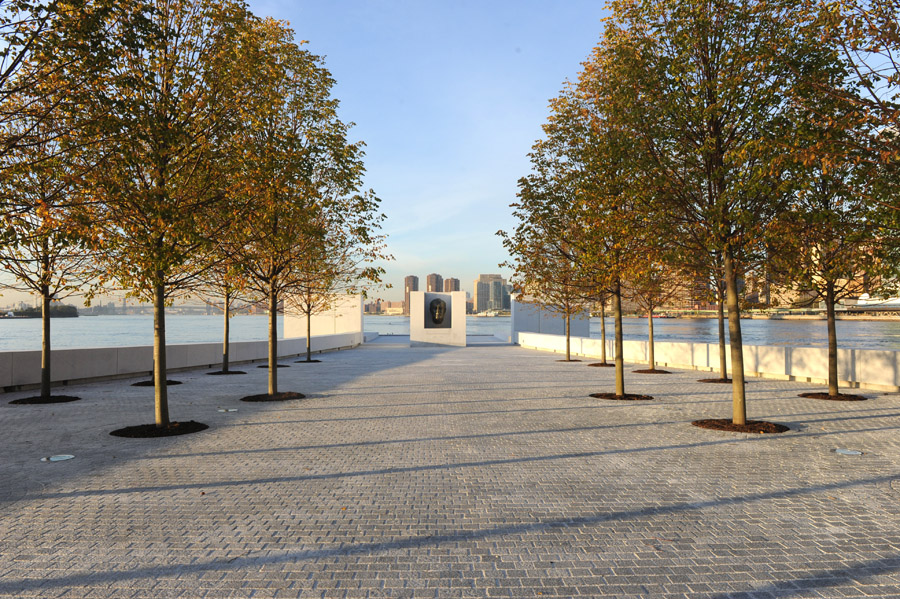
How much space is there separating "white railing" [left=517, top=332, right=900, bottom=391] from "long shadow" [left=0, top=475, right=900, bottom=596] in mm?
11144

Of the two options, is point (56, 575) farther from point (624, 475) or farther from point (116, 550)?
point (624, 475)

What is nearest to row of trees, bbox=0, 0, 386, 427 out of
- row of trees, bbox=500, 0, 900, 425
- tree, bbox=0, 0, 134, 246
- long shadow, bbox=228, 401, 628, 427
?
tree, bbox=0, 0, 134, 246

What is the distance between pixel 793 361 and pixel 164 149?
58.2 ft

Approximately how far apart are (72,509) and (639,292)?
18.4 metres

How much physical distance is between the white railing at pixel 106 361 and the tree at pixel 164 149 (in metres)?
7.12

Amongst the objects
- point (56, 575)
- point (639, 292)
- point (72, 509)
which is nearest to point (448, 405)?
point (72, 509)

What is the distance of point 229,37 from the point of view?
891 centimetres

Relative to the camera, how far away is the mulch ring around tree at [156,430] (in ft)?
28.7

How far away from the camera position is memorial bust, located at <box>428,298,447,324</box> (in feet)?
131

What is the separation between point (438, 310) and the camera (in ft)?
131

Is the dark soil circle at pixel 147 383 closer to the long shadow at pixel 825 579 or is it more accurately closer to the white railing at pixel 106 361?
the white railing at pixel 106 361

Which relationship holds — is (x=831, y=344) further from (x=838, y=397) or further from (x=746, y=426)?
(x=746, y=426)

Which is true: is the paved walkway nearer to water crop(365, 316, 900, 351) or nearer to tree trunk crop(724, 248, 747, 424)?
tree trunk crop(724, 248, 747, 424)

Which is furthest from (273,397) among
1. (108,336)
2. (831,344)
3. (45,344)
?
(108,336)
